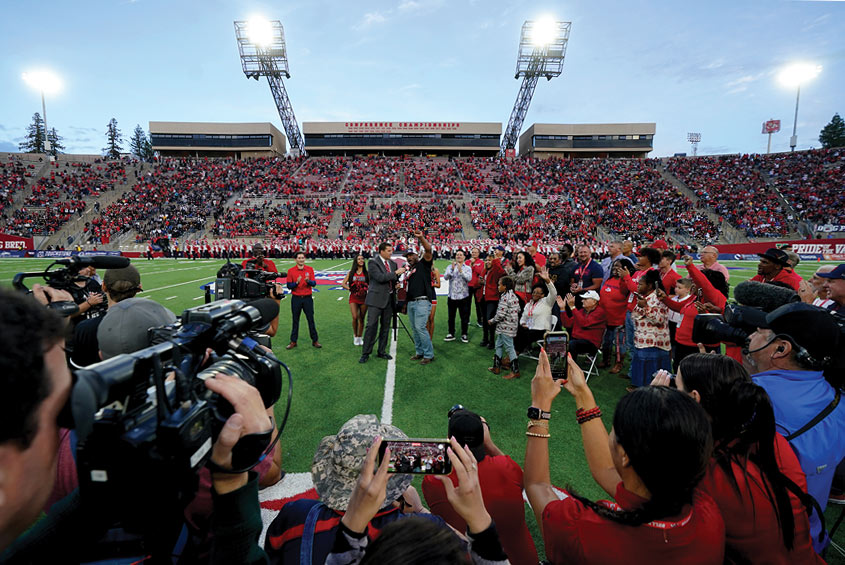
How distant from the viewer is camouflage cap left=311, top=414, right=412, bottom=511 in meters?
1.60

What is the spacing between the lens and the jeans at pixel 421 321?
6.41m

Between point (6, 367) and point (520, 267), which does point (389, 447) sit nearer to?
point (6, 367)

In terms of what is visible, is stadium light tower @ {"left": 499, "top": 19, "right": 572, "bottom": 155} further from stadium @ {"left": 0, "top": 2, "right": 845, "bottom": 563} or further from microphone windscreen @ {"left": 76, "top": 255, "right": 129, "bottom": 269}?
microphone windscreen @ {"left": 76, "top": 255, "right": 129, "bottom": 269}

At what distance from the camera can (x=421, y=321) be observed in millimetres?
6484

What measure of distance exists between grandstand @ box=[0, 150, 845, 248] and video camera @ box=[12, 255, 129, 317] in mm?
26572

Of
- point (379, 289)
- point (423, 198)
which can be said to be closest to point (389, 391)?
point (379, 289)

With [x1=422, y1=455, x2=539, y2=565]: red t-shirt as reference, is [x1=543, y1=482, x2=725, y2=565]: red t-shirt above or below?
above

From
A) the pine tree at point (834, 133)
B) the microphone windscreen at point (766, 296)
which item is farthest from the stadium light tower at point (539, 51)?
the microphone windscreen at point (766, 296)

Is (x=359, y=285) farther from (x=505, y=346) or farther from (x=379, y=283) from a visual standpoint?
(x=505, y=346)

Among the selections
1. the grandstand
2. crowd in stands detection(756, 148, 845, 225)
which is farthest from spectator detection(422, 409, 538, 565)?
crowd in stands detection(756, 148, 845, 225)

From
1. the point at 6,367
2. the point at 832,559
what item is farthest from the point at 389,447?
the point at 832,559

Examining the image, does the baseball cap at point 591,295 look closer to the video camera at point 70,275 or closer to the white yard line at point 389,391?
the white yard line at point 389,391

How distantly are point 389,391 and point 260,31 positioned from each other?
6013 cm

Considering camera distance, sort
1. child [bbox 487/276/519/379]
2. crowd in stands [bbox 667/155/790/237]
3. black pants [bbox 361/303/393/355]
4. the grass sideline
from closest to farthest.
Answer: the grass sideline < child [bbox 487/276/519/379] < black pants [bbox 361/303/393/355] < crowd in stands [bbox 667/155/790/237]
